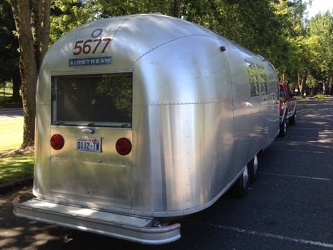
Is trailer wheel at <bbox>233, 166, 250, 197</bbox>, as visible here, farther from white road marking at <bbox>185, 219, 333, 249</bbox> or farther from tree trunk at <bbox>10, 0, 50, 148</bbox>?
tree trunk at <bbox>10, 0, 50, 148</bbox>

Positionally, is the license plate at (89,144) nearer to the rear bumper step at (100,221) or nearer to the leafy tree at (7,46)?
the rear bumper step at (100,221)

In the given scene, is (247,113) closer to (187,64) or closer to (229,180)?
(229,180)

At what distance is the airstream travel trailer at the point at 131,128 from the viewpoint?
4.10 metres

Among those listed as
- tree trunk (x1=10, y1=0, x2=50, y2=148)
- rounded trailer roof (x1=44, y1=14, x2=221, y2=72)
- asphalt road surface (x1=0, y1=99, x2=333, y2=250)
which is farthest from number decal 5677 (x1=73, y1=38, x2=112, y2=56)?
tree trunk (x1=10, y1=0, x2=50, y2=148)

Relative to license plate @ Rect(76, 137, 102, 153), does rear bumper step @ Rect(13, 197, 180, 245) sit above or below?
below

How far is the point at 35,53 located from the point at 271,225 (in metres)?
8.00

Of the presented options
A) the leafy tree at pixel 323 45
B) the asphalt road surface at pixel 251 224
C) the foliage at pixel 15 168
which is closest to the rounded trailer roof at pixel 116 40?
the asphalt road surface at pixel 251 224

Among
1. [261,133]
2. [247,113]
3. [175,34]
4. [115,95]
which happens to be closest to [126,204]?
[115,95]

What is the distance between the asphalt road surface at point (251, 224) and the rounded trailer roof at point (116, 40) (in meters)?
2.08

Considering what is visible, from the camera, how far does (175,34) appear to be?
14.4 ft

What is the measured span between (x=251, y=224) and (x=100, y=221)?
237 centimetres

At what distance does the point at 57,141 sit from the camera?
4668mm

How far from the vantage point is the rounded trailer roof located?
4.19 metres

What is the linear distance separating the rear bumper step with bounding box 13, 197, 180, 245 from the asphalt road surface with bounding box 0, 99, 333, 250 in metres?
0.56
